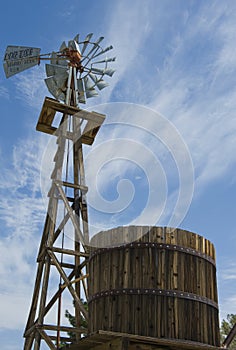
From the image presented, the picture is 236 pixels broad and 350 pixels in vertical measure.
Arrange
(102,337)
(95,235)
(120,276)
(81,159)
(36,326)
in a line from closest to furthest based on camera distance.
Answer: (102,337) < (120,276) < (95,235) < (36,326) < (81,159)

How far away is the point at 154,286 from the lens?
8953mm

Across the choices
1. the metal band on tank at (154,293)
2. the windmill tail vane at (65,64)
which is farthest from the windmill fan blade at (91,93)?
the metal band on tank at (154,293)

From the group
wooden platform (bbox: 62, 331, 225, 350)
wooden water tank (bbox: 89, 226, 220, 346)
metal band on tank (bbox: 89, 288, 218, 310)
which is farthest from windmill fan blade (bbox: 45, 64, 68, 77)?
wooden platform (bbox: 62, 331, 225, 350)

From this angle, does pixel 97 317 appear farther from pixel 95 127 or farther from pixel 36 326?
pixel 95 127

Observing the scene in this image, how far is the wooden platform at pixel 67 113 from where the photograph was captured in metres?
14.9

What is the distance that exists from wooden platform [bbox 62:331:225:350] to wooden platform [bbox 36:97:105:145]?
25.0 feet

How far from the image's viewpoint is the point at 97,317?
926cm

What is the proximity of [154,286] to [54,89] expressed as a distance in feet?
28.3

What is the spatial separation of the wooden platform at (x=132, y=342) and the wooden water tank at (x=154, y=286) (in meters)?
0.16

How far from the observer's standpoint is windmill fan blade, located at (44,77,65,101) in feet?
51.7

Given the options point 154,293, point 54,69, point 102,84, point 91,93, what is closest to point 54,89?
point 54,69

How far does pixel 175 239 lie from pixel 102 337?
217 cm

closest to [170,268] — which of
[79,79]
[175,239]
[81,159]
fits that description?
[175,239]

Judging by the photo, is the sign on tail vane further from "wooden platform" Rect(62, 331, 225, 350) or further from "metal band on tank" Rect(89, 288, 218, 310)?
"wooden platform" Rect(62, 331, 225, 350)
